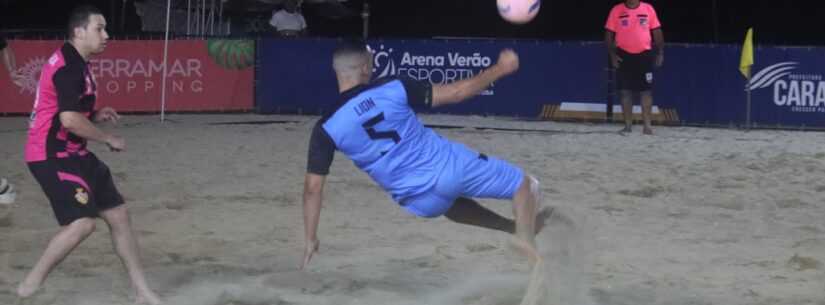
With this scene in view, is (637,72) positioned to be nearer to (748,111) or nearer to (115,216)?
(748,111)

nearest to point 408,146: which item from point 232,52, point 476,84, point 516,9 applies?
point 476,84

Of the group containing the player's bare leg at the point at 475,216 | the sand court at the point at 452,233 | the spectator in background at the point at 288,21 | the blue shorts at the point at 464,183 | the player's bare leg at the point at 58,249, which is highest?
the spectator in background at the point at 288,21

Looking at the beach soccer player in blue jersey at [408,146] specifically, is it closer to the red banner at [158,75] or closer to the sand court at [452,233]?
the sand court at [452,233]

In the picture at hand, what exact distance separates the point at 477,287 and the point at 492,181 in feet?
3.29

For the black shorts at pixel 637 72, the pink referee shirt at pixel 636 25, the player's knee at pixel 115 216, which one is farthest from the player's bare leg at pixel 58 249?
the pink referee shirt at pixel 636 25

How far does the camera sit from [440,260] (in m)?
7.68

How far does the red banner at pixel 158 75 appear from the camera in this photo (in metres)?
15.9

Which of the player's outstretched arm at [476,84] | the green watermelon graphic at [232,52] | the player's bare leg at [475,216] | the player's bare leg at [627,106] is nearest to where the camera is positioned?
the player's outstretched arm at [476,84]

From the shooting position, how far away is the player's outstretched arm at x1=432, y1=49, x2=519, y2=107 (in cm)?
591

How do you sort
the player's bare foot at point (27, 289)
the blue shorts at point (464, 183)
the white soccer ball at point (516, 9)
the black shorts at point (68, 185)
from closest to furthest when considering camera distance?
the blue shorts at point (464, 183) < the black shorts at point (68, 185) < the player's bare foot at point (27, 289) < the white soccer ball at point (516, 9)

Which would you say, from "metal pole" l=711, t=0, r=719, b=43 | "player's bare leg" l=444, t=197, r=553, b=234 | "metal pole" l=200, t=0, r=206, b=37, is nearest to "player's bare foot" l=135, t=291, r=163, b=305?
"player's bare leg" l=444, t=197, r=553, b=234

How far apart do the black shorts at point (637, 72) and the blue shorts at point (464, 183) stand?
28.9ft

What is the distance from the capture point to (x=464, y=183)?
6.10 m

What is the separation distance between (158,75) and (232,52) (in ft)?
3.39
